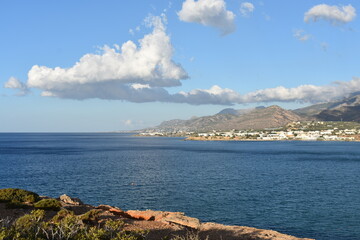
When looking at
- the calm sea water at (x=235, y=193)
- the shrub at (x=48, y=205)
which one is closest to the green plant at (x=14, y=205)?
the shrub at (x=48, y=205)

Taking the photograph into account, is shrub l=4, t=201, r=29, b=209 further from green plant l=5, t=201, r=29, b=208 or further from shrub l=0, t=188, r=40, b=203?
shrub l=0, t=188, r=40, b=203

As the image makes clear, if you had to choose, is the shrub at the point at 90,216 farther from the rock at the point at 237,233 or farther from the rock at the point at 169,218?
the rock at the point at 237,233

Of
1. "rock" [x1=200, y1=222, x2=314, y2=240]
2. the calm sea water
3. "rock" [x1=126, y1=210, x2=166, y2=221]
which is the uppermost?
"rock" [x1=126, y1=210, x2=166, y2=221]

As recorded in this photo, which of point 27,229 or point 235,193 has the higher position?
point 27,229

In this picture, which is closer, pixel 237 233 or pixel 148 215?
pixel 237 233

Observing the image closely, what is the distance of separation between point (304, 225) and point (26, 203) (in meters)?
32.1

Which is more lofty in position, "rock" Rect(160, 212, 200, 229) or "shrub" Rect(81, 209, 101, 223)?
"shrub" Rect(81, 209, 101, 223)

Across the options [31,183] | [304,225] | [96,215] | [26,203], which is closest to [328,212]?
[304,225]

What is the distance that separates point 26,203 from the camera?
109 feet

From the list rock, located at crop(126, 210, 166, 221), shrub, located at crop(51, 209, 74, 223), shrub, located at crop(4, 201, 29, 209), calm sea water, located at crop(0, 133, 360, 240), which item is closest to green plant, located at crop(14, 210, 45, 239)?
shrub, located at crop(51, 209, 74, 223)

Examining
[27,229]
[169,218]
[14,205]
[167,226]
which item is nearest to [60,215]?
[14,205]

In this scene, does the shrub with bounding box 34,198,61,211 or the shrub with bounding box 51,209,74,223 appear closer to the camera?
the shrub with bounding box 51,209,74,223

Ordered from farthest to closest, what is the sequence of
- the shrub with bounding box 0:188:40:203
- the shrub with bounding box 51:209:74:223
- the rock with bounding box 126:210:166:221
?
the rock with bounding box 126:210:166:221
the shrub with bounding box 0:188:40:203
the shrub with bounding box 51:209:74:223

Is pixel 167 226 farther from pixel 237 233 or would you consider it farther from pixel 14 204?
pixel 14 204
